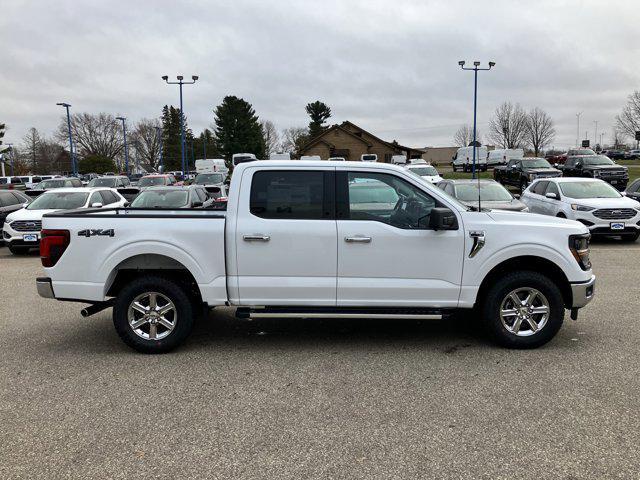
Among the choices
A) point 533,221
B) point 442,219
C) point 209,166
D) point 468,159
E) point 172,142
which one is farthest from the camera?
point 172,142

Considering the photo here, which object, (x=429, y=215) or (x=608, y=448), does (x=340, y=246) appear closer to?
(x=429, y=215)

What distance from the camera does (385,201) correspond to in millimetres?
5188

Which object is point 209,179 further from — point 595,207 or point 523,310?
point 523,310

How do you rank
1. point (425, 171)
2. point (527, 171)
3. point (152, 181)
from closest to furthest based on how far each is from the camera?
point (425, 171), point (152, 181), point (527, 171)

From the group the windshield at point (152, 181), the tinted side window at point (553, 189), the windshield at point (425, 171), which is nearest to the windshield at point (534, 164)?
the windshield at point (425, 171)

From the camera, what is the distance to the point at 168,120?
340 ft

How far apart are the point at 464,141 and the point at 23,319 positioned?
379ft

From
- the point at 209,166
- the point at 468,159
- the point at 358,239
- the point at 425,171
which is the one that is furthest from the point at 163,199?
the point at 468,159

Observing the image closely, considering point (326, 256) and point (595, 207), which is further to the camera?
point (595, 207)

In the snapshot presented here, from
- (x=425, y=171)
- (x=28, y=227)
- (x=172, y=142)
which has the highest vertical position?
(x=172, y=142)

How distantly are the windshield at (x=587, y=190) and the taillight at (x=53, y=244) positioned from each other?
475 inches

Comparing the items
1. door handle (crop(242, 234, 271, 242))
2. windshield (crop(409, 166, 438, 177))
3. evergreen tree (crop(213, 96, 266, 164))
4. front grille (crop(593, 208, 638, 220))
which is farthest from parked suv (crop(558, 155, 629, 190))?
evergreen tree (crop(213, 96, 266, 164))

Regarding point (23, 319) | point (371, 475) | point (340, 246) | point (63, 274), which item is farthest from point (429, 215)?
point (23, 319)

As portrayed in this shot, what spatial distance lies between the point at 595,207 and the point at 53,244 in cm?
1171
